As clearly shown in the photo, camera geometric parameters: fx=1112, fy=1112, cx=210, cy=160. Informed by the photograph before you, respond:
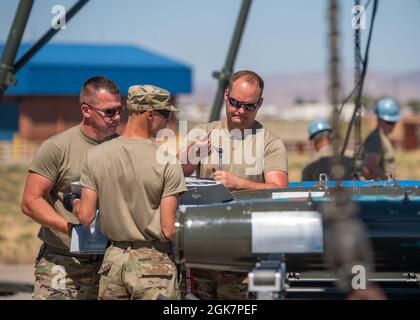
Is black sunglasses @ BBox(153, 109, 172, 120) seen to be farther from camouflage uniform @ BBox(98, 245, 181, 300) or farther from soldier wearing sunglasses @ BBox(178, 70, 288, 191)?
soldier wearing sunglasses @ BBox(178, 70, 288, 191)

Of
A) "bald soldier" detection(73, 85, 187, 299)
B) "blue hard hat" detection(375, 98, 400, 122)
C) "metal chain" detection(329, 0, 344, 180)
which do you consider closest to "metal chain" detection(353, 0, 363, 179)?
"blue hard hat" detection(375, 98, 400, 122)

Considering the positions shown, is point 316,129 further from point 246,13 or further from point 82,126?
point 82,126

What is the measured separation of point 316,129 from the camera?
8664mm

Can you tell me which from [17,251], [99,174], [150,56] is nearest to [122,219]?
[99,174]

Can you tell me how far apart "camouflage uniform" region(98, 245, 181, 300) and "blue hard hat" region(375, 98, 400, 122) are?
4695 mm

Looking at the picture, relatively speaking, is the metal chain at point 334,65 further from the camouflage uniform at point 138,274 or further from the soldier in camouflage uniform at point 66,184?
the soldier in camouflage uniform at point 66,184

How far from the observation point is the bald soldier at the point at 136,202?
483 centimetres

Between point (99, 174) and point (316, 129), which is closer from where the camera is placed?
point (99, 174)

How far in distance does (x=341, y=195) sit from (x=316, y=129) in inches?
210

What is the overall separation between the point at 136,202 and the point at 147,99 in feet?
1.52

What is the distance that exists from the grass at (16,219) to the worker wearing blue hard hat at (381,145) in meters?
4.93

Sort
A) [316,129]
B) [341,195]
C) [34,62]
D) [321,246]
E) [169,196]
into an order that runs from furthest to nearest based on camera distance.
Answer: [34,62], [316,129], [169,196], [321,246], [341,195]

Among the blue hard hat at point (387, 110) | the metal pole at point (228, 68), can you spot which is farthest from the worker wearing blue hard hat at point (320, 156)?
the metal pole at point (228, 68)
